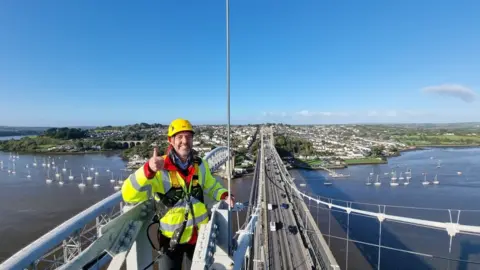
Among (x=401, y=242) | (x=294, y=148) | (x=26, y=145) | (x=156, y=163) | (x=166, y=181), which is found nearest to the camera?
(x=156, y=163)

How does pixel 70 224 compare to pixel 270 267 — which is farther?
pixel 270 267

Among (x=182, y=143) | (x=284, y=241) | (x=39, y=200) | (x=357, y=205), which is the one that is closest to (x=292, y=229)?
(x=284, y=241)

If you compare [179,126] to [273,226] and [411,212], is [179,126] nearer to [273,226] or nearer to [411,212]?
[273,226]

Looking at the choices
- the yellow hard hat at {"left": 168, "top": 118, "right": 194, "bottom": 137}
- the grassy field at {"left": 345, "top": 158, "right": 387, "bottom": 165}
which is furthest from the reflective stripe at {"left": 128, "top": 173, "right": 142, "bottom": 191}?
the grassy field at {"left": 345, "top": 158, "right": 387, "bottom": 165}

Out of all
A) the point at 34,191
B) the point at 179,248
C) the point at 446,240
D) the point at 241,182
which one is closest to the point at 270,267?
the point at 179,248

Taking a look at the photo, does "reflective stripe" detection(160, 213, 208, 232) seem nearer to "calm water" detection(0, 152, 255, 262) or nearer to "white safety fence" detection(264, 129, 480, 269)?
"white safety fence" detection(264, 129, 480, 269)

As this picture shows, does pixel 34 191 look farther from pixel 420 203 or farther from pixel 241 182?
pixel 420 203
